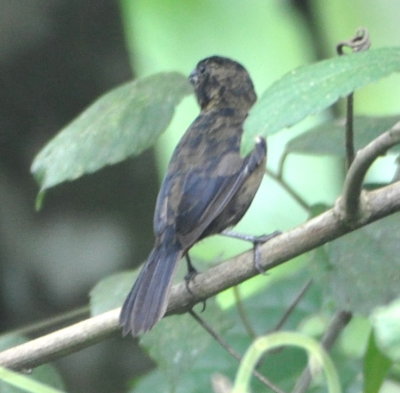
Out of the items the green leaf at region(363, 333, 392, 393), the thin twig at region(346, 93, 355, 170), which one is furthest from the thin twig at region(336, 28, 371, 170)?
the green leaf at region(363, 333, 392, 393)

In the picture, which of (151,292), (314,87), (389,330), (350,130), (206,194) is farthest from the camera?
(206,194)

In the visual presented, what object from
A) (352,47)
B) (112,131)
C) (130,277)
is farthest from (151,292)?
(352,47)

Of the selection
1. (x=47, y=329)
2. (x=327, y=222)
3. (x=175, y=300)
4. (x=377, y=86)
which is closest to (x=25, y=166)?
(x=47, y=329)

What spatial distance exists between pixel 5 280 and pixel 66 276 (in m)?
0.22

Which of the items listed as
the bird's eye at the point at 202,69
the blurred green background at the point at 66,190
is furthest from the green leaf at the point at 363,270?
the bird's eye at the point at 202,69

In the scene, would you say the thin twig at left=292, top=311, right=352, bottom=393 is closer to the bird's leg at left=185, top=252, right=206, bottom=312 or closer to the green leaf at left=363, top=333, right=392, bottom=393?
the bird's leg at left=185, top=252, right=206, bottom=312

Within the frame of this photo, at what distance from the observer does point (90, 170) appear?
271cm

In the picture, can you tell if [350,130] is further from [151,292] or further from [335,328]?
[335,328]

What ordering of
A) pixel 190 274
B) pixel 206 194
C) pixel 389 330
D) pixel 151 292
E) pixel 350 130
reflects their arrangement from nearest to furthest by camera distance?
pixel 389 330 < pixel 350 130 < pixel 151 292 < pixel 190 274 < pixel 206 194

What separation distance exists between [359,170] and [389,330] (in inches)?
36.4

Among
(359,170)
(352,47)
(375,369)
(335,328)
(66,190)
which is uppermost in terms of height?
(352,47)

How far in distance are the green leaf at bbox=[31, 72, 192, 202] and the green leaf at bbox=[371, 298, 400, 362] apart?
171 cm

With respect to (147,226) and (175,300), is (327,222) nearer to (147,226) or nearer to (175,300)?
(175,300)

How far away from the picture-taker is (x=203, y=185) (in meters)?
3.18
